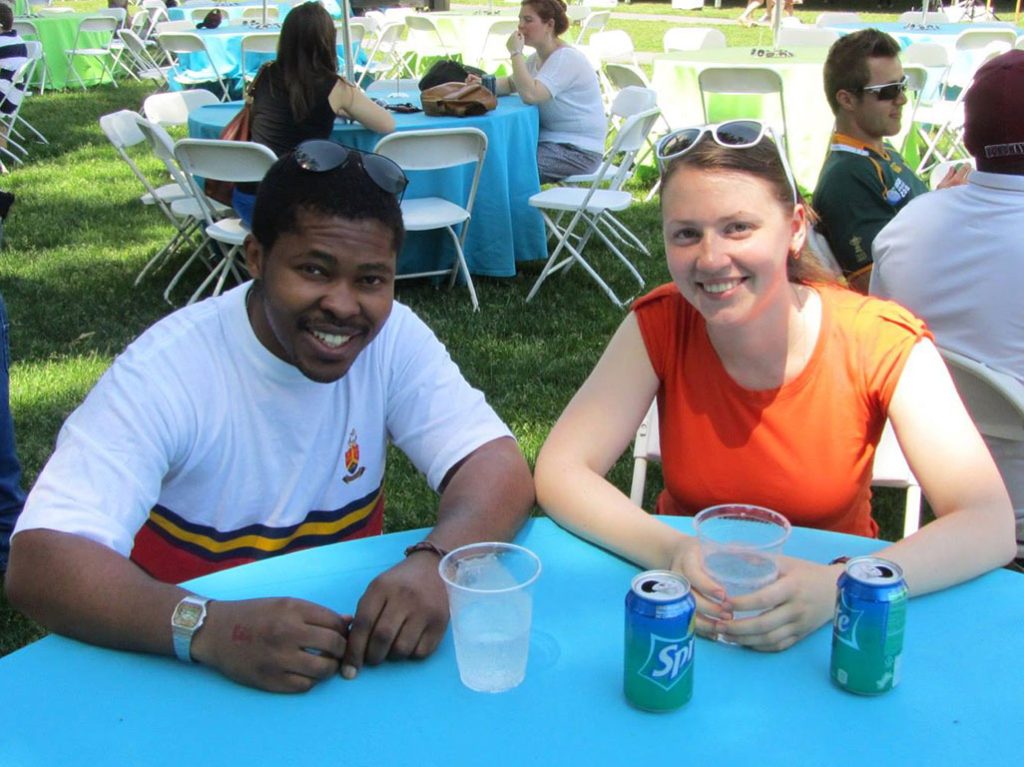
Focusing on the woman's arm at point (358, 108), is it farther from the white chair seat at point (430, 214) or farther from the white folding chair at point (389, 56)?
the white folding chair at point (389, 56)

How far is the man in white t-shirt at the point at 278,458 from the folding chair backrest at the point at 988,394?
1165 millimetres

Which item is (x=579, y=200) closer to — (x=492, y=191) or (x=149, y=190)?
(x=492, y=191)

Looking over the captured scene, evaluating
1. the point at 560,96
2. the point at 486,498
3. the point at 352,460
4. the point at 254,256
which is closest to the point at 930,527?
the point at 486,498

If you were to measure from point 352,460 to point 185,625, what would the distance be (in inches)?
24.8

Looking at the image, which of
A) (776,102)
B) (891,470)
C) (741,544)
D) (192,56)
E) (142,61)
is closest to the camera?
(741,544)

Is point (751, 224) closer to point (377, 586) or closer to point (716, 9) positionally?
point (377, 586)

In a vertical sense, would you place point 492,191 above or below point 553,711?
below

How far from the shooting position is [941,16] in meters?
12.8

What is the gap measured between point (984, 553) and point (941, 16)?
12.8 meters

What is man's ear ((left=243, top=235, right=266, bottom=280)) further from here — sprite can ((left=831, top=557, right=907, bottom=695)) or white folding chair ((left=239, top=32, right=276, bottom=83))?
white folding chair ((left=239, top=32, right=276, bottom=83))

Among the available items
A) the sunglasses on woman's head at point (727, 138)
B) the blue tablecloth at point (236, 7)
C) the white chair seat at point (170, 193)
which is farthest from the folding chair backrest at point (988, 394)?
the blue tablecloth at point (236, 7)

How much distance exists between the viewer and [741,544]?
65.4 inches

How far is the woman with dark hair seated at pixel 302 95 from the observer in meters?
5.78

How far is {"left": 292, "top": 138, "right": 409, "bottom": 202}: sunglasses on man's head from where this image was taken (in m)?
1.91
